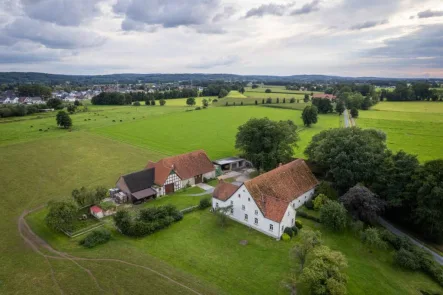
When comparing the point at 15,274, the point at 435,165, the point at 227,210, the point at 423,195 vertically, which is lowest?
the point at 15,274

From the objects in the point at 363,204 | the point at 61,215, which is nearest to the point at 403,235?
the point at 363,204

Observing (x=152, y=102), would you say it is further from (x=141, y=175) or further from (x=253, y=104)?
(x=141, y=175)

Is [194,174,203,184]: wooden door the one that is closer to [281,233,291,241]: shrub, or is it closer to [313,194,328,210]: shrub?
[313,194,328,210]: shrub

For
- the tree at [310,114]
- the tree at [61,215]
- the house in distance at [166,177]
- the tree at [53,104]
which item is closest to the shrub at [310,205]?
the house in distance at [166,177]

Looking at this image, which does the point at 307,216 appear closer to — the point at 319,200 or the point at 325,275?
the point at 319,200

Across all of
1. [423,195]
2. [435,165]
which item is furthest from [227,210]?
[435,165]

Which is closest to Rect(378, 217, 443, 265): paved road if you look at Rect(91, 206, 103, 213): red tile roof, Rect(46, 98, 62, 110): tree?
Rect(91, 206, 103, 213): red tile roof

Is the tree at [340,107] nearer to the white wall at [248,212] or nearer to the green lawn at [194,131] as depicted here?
the green lawn at [194,131]
